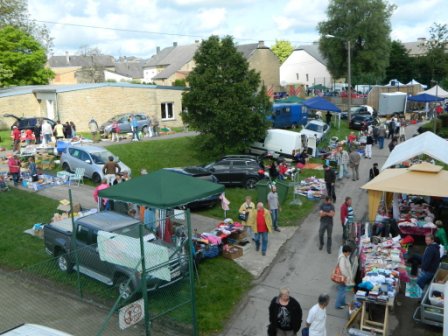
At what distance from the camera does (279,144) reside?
24.8 metres

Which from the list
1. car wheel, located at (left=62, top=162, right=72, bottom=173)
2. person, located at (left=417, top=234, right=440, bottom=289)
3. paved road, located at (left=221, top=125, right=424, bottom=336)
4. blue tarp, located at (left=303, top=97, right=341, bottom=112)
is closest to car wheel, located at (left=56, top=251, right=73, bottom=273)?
paved road, located at (left=221, top=125, right=424, bottom=336)

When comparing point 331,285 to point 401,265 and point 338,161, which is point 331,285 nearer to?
point 401,265

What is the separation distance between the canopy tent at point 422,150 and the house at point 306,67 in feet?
209

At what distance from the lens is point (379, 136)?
1167 inches

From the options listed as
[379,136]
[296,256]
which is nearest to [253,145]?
[379,136]

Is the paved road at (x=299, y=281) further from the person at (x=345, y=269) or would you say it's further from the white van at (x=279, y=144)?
the white van at (x=279, y=144)

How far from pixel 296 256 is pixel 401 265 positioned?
11.3 ft

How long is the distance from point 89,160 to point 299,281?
496 inches

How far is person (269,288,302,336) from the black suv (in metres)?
12.5

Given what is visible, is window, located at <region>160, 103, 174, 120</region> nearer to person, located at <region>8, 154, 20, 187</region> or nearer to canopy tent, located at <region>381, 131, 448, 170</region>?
person, located at <region>8, 154, 20, 187</region>

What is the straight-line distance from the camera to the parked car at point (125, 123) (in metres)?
29.3

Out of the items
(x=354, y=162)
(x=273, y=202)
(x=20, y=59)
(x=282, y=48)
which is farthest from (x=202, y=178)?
(x=282, y=48)

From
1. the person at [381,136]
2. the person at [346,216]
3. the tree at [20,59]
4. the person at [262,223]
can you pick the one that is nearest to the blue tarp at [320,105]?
the person at [381,136]

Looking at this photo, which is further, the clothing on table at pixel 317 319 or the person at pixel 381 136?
the person at pixel 381 136
